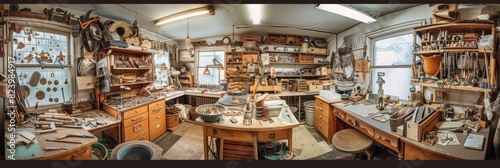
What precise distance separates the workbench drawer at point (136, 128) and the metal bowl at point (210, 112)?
113 cm

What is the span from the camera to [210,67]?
3879 mm

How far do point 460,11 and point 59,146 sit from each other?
336 cm

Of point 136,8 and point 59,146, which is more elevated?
point 136,8

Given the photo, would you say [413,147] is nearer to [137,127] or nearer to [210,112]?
[210,112]

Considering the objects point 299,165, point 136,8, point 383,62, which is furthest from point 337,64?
point 136,8

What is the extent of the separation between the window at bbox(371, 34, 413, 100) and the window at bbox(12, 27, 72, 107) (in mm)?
3409

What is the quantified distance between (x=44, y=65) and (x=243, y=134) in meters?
2.10

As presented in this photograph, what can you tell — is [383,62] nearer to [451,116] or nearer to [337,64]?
[451,116]

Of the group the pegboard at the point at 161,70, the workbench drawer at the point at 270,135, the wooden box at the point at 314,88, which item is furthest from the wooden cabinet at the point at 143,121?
the wooden box at the point at 314,88

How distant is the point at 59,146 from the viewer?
1.14 m

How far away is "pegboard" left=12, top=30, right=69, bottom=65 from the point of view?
1.41m

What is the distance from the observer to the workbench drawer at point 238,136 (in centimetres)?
141

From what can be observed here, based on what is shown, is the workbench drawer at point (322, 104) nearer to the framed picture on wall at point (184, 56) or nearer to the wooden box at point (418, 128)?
the wooden box at point (418, 128)

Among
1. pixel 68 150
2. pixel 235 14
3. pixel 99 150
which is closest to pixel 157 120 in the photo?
pixel 99 150
